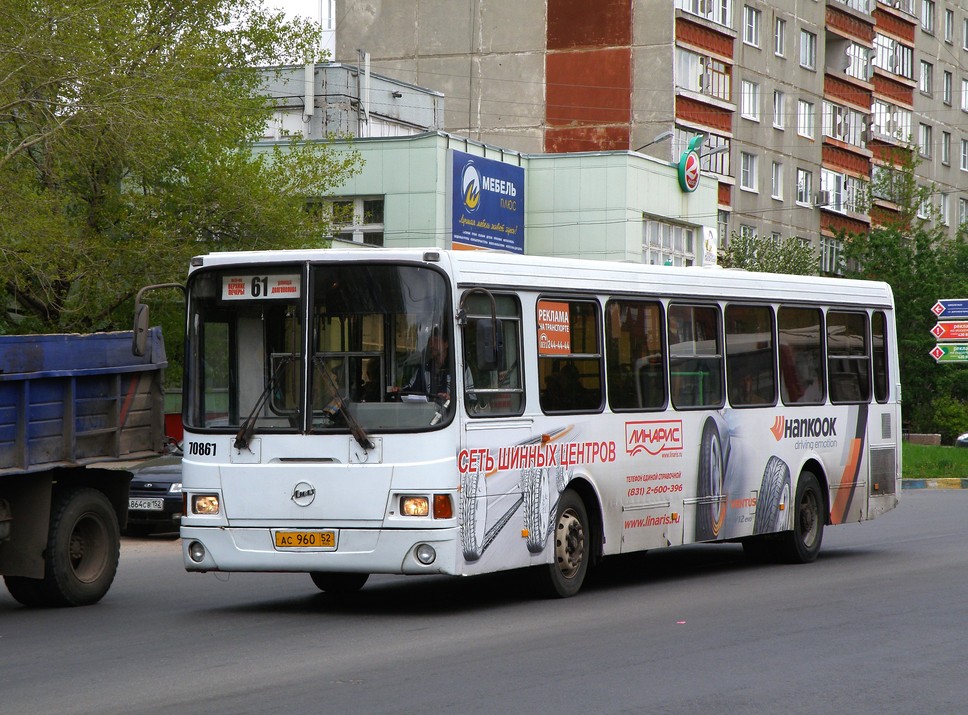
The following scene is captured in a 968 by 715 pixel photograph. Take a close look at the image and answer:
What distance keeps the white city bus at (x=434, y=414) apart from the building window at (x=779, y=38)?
5332cm

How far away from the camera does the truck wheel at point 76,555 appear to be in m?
12.7

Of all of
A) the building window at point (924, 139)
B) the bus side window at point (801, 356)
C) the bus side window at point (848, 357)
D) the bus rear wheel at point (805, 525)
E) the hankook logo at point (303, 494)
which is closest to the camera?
the hankook logo at point (303, 494)

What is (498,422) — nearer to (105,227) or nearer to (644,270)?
(644,270)

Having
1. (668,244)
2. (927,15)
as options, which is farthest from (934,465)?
(927,15)

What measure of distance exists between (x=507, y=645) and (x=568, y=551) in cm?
277

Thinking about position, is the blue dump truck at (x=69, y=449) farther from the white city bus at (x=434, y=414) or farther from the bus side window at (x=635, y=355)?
the bus side window at (x=635, y=355)

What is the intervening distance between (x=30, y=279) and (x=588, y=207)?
96.8ft

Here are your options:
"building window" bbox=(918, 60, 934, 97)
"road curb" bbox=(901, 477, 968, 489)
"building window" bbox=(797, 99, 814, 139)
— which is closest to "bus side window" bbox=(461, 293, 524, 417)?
"road curb" bbox=(901, 477, 968, 489)

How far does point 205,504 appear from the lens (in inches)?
472

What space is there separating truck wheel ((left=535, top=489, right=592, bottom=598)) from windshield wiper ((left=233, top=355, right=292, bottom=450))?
2491mm

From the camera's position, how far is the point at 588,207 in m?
51.5

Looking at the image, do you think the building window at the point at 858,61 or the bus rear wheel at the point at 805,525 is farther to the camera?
the building window at the point at 858,61

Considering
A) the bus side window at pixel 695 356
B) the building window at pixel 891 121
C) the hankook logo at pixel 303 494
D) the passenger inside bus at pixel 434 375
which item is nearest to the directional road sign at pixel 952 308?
the bus side window at pixel 695 356

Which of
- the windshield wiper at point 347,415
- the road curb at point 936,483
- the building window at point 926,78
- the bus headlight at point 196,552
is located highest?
the building window at point 926,78
